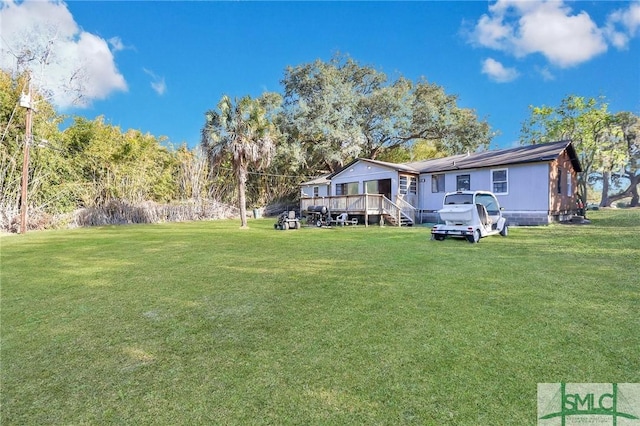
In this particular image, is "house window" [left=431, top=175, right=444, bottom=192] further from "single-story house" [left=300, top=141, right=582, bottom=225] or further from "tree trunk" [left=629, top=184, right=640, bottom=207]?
"tree trunk" [left=629, top=184, right=640, bottom=207]

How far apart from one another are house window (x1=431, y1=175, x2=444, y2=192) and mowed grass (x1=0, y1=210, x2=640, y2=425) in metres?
11.5

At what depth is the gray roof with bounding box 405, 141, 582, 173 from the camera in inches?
522

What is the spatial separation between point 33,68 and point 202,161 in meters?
10.2

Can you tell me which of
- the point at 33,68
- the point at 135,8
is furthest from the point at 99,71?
the point at 135,8

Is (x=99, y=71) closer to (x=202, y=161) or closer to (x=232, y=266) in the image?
(x=202, y=161)

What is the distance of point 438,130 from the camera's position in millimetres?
27781

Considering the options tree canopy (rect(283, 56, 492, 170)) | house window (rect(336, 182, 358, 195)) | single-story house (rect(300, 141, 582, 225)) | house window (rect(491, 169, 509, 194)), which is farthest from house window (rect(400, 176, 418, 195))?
tree canopy (rect(283, 56, 492, 170))

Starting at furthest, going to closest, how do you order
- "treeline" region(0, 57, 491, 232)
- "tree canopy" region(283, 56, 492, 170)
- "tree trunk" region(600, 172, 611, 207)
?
"tree trunk" region(600, 172, 611, 207) < "tree canopy" region(283, 56, 492, 170) < "treeline" region(0, 57, 491, 232)

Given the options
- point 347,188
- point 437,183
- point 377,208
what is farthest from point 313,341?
point 347,188

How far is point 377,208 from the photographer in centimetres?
1573

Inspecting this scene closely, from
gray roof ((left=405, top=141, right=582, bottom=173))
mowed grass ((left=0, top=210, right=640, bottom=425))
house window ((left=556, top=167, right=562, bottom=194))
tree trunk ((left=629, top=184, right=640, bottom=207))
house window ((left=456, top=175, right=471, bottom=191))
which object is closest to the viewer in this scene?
mowed grass ((left=0, top=210, right=640, bottom=425))

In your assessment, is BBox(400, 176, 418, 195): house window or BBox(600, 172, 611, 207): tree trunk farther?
BBox(600, 172, 611, 207): tree trunk

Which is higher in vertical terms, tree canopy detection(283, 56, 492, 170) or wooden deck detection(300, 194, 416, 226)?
tree canopy detection(283, 56, 492, 170)

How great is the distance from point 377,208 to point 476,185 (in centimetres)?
484
